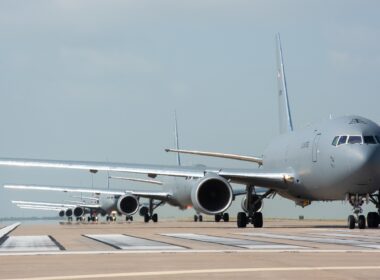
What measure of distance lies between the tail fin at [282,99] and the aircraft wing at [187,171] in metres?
7.20

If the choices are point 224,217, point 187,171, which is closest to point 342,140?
point 187,171

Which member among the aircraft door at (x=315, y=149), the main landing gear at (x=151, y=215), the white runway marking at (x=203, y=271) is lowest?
the white runway marking at (x=203, y=271)

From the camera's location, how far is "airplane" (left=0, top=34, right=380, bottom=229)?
24.1 meters

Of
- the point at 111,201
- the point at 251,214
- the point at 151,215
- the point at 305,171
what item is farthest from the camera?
the point at 111,201

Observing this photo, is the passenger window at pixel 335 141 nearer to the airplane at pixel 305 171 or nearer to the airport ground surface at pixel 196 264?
the airplane at pixel 305 171

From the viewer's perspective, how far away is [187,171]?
1123 inches

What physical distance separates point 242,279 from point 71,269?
2.31 metres

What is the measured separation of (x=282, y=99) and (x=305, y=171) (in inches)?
418

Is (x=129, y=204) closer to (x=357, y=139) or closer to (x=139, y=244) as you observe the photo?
(x=357, y=139)

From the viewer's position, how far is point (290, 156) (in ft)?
92.7

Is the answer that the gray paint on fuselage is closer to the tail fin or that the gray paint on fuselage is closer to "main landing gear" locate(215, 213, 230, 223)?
the tail fin

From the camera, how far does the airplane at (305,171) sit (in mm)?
24078

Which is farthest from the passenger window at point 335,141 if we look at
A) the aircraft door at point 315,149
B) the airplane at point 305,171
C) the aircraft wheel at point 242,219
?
A: the aircraft wheel at point 242,219

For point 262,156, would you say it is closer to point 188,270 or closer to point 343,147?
point 343,147
